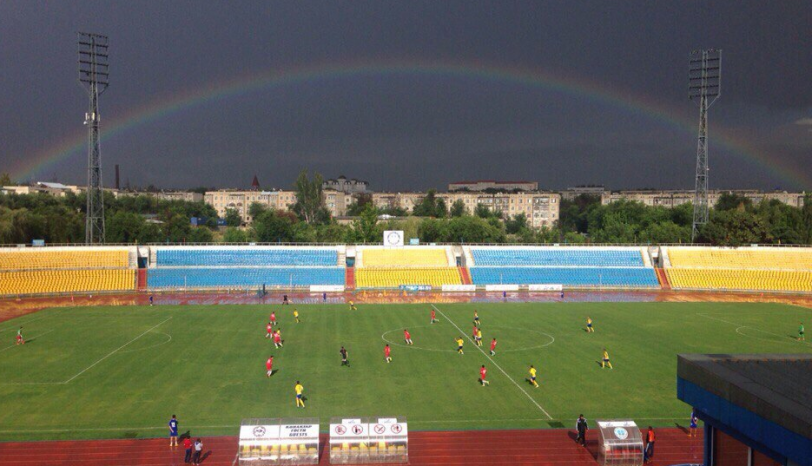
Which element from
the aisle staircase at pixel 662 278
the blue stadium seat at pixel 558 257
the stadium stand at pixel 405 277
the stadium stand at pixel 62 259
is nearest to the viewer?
the stadium stand at pixel 62 259

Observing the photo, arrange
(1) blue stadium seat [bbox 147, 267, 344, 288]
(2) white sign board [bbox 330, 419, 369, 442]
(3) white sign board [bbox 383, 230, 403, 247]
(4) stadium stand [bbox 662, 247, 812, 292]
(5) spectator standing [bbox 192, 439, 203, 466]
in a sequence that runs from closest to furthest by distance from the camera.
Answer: (5) spectator standing [bbox 192, 439, 203, 466]
(2) white sign board [bbox 330, 419, 369, 442]
(1) blue stadium seat [bbox 147, 267, 344, 288]
(4) stadium stand [bbox 662, 247, 812, 292]
(3) white sign board [bbox 383, 230, 403, 247]

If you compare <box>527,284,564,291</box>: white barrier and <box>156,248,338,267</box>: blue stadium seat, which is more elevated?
<box>156,248,338,267</box>: blue stadium seat

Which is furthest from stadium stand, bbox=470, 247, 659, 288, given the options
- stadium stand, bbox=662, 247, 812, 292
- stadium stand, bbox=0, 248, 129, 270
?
stadium stand, bbox=0, 248, 129, 270

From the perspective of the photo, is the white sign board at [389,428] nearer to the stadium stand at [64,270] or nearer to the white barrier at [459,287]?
the white barrier at [459,287]

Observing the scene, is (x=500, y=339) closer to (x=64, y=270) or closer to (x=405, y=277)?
(x=405, y=277)

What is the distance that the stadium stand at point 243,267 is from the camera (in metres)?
65.1

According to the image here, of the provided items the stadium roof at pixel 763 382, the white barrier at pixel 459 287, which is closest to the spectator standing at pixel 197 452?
the stadium roof at pixel 763 382

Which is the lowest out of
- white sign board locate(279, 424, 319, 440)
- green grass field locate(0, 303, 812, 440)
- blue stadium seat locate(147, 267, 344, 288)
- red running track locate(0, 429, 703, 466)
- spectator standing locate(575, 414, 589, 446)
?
red running track locate(0, 429, 703, 466)

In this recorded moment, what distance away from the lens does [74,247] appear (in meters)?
67.2

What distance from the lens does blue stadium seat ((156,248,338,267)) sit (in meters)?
69.1

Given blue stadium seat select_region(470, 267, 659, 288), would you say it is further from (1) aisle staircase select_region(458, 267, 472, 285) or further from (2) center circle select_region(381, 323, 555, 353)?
(2) center circle select_region(381, 323, 555, 353)

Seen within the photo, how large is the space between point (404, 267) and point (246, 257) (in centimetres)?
1945

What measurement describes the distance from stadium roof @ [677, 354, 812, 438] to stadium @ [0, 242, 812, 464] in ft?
23.5

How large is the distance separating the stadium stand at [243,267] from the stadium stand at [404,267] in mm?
3299
